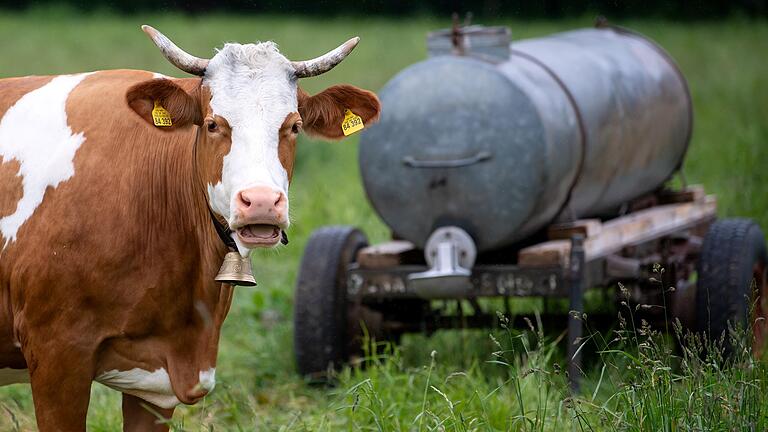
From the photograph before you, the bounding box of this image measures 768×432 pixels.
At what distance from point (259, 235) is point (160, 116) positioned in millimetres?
619

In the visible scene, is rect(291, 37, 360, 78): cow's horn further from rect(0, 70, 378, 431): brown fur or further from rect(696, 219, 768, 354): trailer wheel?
rect(696, 219, 768, 354): trailer wheel

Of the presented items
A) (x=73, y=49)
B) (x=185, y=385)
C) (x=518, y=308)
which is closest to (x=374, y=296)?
(x=518, y=308)

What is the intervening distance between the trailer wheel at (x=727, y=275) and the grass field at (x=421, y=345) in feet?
1.16

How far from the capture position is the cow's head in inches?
133

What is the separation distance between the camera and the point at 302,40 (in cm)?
2266

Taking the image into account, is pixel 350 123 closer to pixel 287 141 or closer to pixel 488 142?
pixel 287 141

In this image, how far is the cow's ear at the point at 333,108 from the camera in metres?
3.94

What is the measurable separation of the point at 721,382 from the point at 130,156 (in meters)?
2.17

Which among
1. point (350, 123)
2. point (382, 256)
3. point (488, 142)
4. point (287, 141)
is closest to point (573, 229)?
point (488, 142)

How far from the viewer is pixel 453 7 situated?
3306cm

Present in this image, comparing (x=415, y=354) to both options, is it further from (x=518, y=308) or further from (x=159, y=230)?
(x=159, y=230)

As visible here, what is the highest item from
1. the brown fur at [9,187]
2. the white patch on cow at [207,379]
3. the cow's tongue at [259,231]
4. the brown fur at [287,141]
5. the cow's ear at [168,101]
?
the cow's ear at [168,101]

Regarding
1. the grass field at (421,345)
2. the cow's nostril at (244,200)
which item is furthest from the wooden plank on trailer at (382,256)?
the cow's nostril at (244,200)

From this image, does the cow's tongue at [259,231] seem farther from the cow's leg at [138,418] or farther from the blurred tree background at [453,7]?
the blurred tree background at [453,7]
